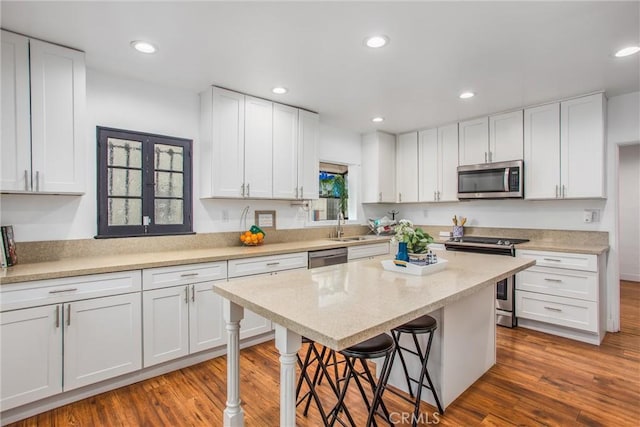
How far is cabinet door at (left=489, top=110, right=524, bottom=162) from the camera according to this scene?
3697 millimetres

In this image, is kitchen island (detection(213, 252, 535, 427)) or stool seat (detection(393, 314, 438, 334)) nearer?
kitchen island (detection(213, 252, 535, 427))

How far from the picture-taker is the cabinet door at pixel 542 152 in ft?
11.3

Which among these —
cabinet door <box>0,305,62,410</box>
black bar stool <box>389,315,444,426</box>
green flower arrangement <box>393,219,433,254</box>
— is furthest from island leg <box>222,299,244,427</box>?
cabinet door <box>0,305,62,410</box>

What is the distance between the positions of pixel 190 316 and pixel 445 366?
6.42 ft

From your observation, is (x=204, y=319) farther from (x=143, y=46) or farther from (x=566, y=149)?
(x=566, y=149)

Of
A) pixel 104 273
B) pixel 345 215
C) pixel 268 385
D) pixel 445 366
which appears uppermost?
pixel 345 215

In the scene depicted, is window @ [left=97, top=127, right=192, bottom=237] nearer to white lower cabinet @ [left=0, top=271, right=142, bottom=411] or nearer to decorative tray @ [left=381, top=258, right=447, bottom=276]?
white lower cabinet @ [left=0, top=271, right=142, bottom=411]

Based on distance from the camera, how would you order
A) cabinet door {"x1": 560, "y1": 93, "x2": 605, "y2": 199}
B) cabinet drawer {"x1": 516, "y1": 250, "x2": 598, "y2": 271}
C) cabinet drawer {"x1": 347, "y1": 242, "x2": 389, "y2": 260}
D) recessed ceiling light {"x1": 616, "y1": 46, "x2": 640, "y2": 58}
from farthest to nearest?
1. cabinet drawer {"x1": 347, "y1": 242, "x2": 389, "y2": 260}
2. cabinet door {"x1": 560, "y1": 93, "x2": 605, "y2": 199}
3. cabinet drawer {"x1": 516, "y1": 250, "x2": 598, "y2": 271}
4. recessed ceiling light {"x1": 616, "y1": 46, "x2": 640, "y2": 58}

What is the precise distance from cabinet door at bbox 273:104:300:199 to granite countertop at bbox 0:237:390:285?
70 cm

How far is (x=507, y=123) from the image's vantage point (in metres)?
3.78

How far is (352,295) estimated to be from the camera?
1.54 metres

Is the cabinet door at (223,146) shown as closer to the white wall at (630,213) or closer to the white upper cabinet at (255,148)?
the white upper cabinet at (255,148)

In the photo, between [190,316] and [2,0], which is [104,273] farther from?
[2,0]

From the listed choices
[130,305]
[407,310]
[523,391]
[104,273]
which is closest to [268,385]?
[130,305]
